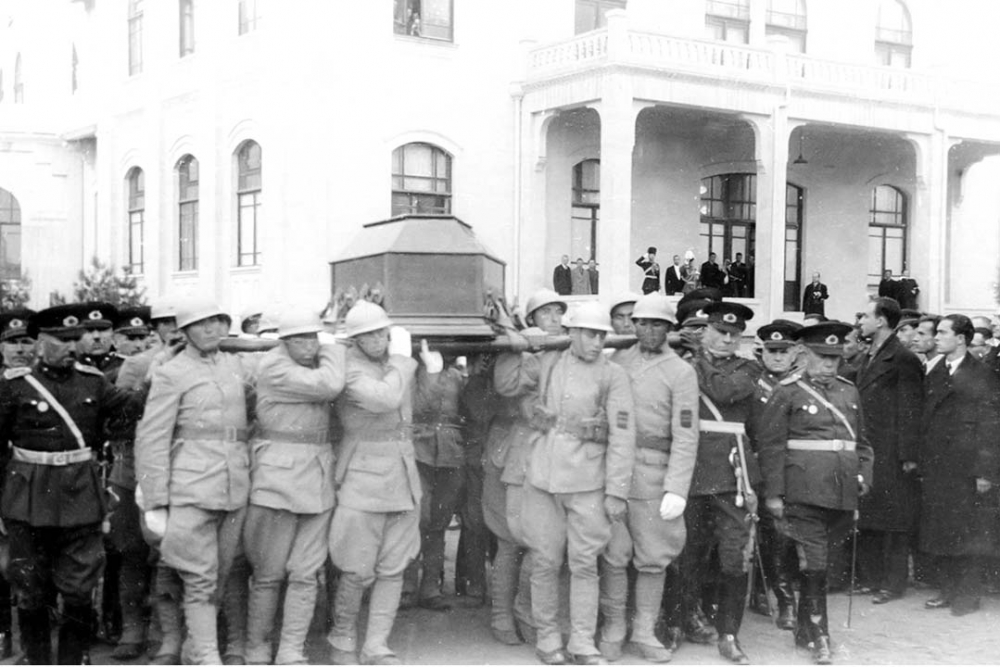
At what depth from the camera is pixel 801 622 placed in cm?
733

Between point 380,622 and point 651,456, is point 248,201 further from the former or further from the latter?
point 380,622

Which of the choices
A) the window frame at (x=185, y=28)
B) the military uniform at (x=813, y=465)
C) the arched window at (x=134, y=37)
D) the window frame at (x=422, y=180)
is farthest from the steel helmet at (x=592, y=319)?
the arched window at (x=134, y=37)

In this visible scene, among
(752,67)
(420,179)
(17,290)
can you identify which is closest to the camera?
(752,67)

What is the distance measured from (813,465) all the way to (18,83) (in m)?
26.9

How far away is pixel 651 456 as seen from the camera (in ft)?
23.3

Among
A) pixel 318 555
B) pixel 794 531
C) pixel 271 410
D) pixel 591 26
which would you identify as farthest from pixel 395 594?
pixel 591 26

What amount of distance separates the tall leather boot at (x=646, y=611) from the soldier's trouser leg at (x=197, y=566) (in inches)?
98.4

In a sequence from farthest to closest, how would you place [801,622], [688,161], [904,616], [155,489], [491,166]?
1. [688,161]
2. [491,166]
3. [904,616]
4. [801,622]
5. [155,489]

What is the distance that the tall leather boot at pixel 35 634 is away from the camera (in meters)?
6.43

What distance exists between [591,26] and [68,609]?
17.1 metres

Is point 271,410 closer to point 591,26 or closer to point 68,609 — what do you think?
point 68,609

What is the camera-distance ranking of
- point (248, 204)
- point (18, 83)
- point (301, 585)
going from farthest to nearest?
point (18, 83) → point (248, 204) → point (301, 585)

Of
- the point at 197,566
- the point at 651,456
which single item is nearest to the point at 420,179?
the point at 651,456

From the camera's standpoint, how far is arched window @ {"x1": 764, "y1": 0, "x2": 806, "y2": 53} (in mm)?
23344
